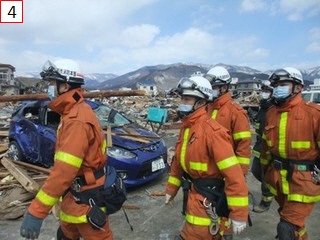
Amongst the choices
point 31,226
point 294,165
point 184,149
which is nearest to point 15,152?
point 31,226

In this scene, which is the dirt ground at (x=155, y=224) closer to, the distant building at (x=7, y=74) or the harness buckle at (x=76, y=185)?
the harness buckle at (x=76, y=185)

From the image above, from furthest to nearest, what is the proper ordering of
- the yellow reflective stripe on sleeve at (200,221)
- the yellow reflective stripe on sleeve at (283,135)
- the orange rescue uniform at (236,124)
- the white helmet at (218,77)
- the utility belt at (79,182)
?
the white helmet at (218,77) < the orange rescue uniform at (236,124) < the yellow reflective stripe on sleeve at (283,135) < the utility belt at (79,182) < the yellow reflective stripe on sleeve at (200,221)

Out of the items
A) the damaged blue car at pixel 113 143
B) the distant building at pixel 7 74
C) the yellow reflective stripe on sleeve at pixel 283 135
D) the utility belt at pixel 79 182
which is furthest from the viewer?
the distant building at pixel 7 74

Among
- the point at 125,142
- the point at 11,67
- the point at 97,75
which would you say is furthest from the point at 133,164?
the point at 97,75

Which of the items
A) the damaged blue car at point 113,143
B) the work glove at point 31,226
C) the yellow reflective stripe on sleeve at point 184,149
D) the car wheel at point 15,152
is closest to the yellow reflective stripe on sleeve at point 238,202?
the yellow reflective stripe on sleeve at point 184,149

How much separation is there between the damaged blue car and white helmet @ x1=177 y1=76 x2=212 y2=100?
311 cm

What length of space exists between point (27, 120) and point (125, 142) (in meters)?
2.37

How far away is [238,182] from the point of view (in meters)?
2.55

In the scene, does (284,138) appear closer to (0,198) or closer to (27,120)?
(0,198)

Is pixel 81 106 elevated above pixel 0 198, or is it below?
above

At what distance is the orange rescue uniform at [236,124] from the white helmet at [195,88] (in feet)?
4.68

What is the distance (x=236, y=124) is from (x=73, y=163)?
2.31m

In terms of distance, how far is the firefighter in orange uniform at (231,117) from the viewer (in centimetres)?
412

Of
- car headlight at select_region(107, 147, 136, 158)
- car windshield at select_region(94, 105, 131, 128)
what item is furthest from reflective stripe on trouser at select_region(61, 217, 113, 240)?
car windshield at select_region(94, 105, 131, 128)
